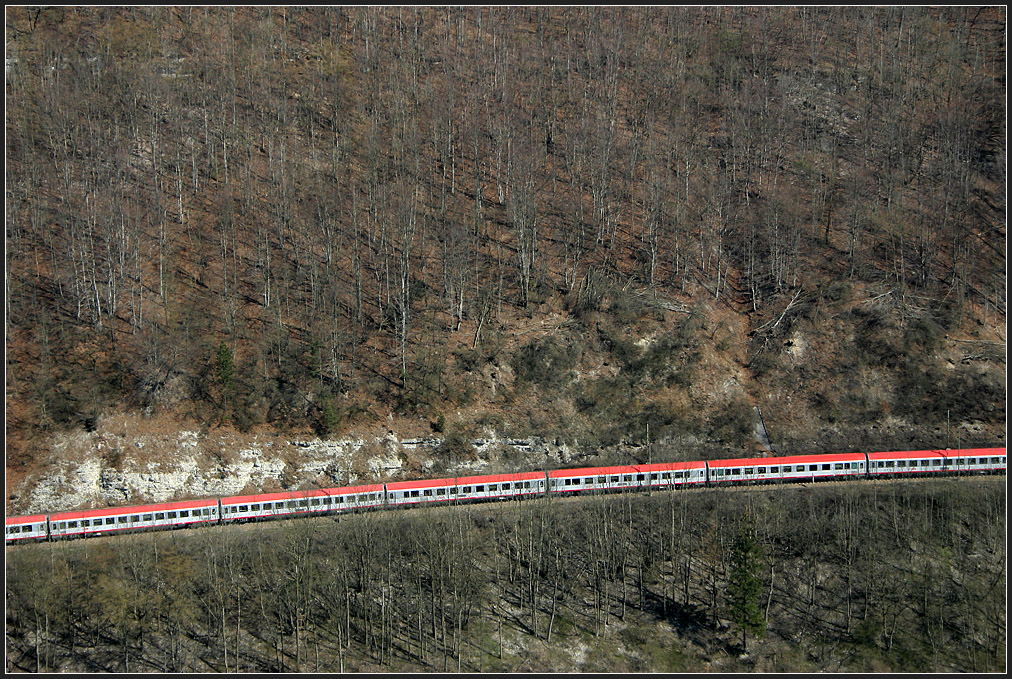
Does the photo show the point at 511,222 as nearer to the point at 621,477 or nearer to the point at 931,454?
the point at 621,477

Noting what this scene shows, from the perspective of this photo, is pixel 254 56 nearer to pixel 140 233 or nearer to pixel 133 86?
pixel 133 86

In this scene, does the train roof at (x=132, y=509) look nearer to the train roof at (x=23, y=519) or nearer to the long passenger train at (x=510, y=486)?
the long passenger train at (x=510, y=486)

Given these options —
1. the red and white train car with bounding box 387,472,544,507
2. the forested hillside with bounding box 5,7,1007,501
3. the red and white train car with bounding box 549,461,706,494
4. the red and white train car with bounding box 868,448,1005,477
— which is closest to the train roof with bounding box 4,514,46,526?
the forested hillside with bounding box 5,7,1007,501

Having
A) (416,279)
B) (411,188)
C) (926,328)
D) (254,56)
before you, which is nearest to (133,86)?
(254,56)

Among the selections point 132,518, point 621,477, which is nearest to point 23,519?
point 132,518

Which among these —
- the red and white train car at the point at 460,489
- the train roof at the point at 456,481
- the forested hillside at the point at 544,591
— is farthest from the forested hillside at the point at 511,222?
the forested hillside at the point at 544,591

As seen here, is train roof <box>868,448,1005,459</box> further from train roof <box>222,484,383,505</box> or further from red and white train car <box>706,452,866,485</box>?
train roof <box>222,484,383,505</box>
